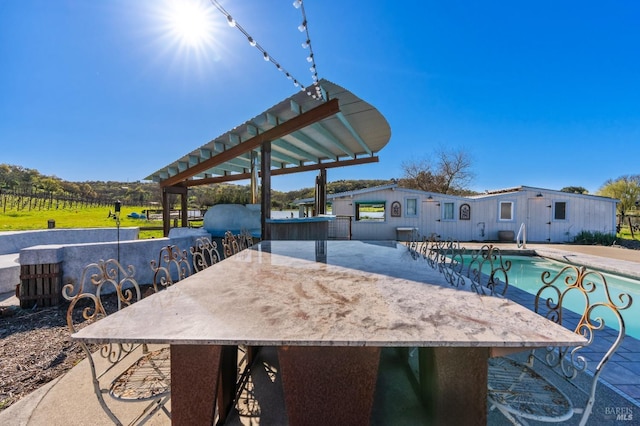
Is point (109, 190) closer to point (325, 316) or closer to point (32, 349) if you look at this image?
point (32, 349)

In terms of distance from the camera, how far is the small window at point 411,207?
1224 cm

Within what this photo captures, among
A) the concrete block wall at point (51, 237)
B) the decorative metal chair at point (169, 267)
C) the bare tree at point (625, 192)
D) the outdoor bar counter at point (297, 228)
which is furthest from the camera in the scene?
the bare tree at point (625, 192)

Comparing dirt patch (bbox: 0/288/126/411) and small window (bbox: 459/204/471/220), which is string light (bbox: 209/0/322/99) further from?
small window (bbox: 459/204/471/220)

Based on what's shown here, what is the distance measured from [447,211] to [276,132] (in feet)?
34.3

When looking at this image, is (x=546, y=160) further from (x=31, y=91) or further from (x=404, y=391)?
(x=31, y=91)

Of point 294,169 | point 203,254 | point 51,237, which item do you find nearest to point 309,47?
point 203,254

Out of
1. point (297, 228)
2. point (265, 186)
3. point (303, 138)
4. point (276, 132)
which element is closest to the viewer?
point (276, 132)

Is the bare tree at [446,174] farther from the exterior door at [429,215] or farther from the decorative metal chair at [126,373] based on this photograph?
the decorative metal chair at [126,373]

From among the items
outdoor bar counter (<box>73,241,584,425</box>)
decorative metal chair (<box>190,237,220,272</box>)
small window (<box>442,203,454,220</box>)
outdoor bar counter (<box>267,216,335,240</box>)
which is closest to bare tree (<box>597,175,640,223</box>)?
small window (<box>442,203,454,220</box>)

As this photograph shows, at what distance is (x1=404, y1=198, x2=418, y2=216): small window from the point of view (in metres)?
12.2

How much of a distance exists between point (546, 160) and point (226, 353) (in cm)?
3465

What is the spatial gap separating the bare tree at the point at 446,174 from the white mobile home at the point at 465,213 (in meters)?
9.46

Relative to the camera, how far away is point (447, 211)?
12328 millimetres

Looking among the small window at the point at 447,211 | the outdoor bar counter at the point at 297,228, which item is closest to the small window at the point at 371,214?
the small window at the point at 447,211
